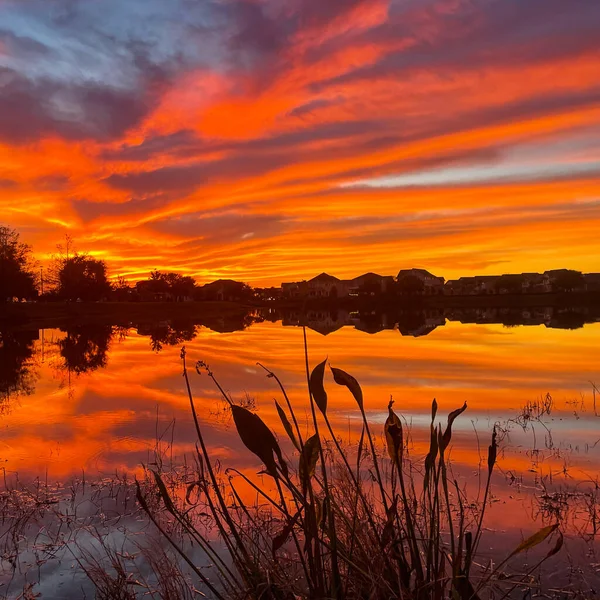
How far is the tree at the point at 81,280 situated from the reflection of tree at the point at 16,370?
4789 cm

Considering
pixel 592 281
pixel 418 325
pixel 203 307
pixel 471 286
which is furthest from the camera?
pixel 471 286

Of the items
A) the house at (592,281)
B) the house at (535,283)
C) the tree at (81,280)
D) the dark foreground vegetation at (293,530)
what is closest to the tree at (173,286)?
the tree at (81,280)

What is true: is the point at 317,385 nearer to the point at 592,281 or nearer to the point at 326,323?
the point at 326,323

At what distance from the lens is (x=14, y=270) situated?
6438 cm

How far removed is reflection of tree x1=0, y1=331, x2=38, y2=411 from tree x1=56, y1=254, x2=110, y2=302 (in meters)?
47.9

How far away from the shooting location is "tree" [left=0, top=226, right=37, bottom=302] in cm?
6278

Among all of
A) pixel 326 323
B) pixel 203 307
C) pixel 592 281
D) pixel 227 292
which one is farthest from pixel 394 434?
pixel 227 292

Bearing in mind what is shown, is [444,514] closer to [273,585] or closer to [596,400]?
[273,585]

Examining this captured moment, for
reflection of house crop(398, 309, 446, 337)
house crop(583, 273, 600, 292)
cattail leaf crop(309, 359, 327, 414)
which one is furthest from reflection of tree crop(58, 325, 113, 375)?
house crop(583, 273, 600, 292)

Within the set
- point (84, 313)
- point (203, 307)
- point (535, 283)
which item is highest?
point (535, 283)

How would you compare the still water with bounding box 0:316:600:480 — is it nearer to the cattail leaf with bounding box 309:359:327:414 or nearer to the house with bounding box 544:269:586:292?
the cattail leaf with bounding box 309:359:327:414

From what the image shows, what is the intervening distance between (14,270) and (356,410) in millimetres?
60253

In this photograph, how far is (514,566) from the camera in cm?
497

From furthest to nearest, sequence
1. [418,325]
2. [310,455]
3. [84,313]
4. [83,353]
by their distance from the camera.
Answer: [84,313] < [418,325] < [83,353] < [310,455]
